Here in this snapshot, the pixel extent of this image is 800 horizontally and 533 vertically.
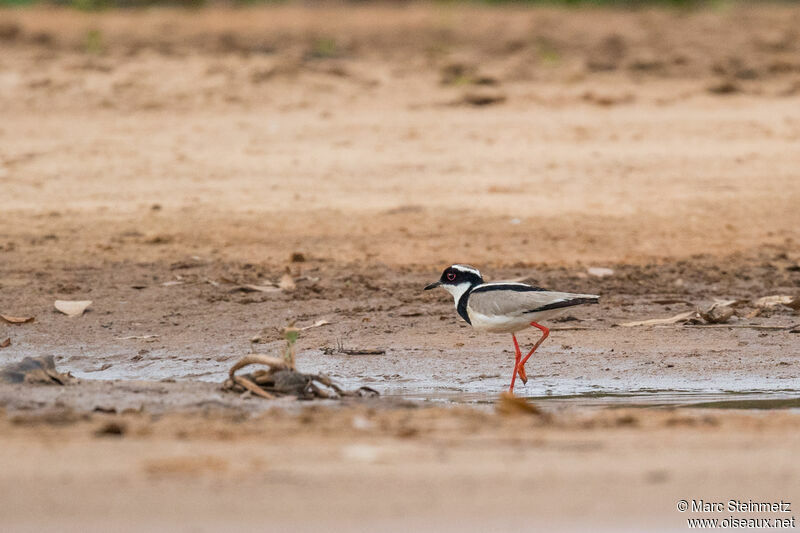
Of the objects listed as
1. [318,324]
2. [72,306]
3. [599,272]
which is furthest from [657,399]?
[72,306]

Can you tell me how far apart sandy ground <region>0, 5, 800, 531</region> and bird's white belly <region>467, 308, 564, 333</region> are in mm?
313

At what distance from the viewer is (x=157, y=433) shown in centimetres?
566

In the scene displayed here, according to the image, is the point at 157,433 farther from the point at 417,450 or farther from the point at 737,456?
the point at 737,456

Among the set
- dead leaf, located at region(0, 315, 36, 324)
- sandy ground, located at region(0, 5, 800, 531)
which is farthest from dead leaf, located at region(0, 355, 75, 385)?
dead leaf, located at region(0, 315, 36, 324)

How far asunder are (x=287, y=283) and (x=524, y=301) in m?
2.51

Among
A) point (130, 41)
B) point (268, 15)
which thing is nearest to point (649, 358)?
point (130, 41)

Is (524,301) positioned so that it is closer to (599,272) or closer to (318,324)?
(318,324)

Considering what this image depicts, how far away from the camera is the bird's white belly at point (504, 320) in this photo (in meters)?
8.30

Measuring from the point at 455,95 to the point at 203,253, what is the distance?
4536 millimetres

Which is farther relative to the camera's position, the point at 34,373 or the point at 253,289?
the point at 253,289

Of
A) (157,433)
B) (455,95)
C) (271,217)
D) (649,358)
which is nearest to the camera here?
(157,433)

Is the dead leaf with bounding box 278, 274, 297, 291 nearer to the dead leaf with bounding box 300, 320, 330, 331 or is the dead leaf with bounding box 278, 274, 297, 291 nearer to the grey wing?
the dead leaf with bounding box 300, 320, 330, 331

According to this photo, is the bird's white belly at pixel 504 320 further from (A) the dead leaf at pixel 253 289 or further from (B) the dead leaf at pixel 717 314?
A: (A) the dead leaf at pixel 253 289

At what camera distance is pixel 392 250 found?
10.9 metres
